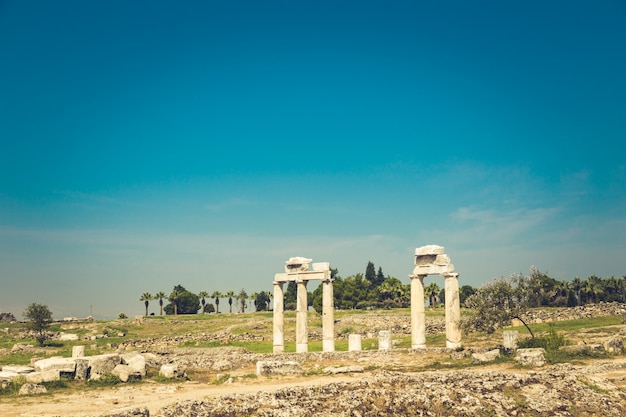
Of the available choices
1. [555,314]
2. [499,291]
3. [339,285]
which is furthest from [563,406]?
[339,285]

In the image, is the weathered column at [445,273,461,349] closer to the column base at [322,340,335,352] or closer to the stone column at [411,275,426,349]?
the stone column at [411,275,426,349]

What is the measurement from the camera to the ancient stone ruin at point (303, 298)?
45375 mm

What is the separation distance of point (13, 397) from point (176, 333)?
155 ft

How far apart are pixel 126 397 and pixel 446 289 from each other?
966 inches

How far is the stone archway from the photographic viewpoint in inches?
1613

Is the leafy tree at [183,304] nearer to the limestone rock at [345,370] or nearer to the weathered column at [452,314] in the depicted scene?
the weathered column at [452,314]

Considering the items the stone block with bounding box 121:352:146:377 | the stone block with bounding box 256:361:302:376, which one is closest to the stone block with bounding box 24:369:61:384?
the stone block with bounding box 121:352:146:377

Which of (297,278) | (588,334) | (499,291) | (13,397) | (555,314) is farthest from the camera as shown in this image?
(555,314)

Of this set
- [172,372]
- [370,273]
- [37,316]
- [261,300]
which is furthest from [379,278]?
[172,372]

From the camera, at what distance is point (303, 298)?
47781mm

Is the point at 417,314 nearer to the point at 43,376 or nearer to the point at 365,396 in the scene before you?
the point at 365,396

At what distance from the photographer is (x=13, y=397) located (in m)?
24.6

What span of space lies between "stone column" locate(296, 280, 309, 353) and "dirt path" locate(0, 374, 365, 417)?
16705 mm

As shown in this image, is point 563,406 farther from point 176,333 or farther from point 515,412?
point 176,333
